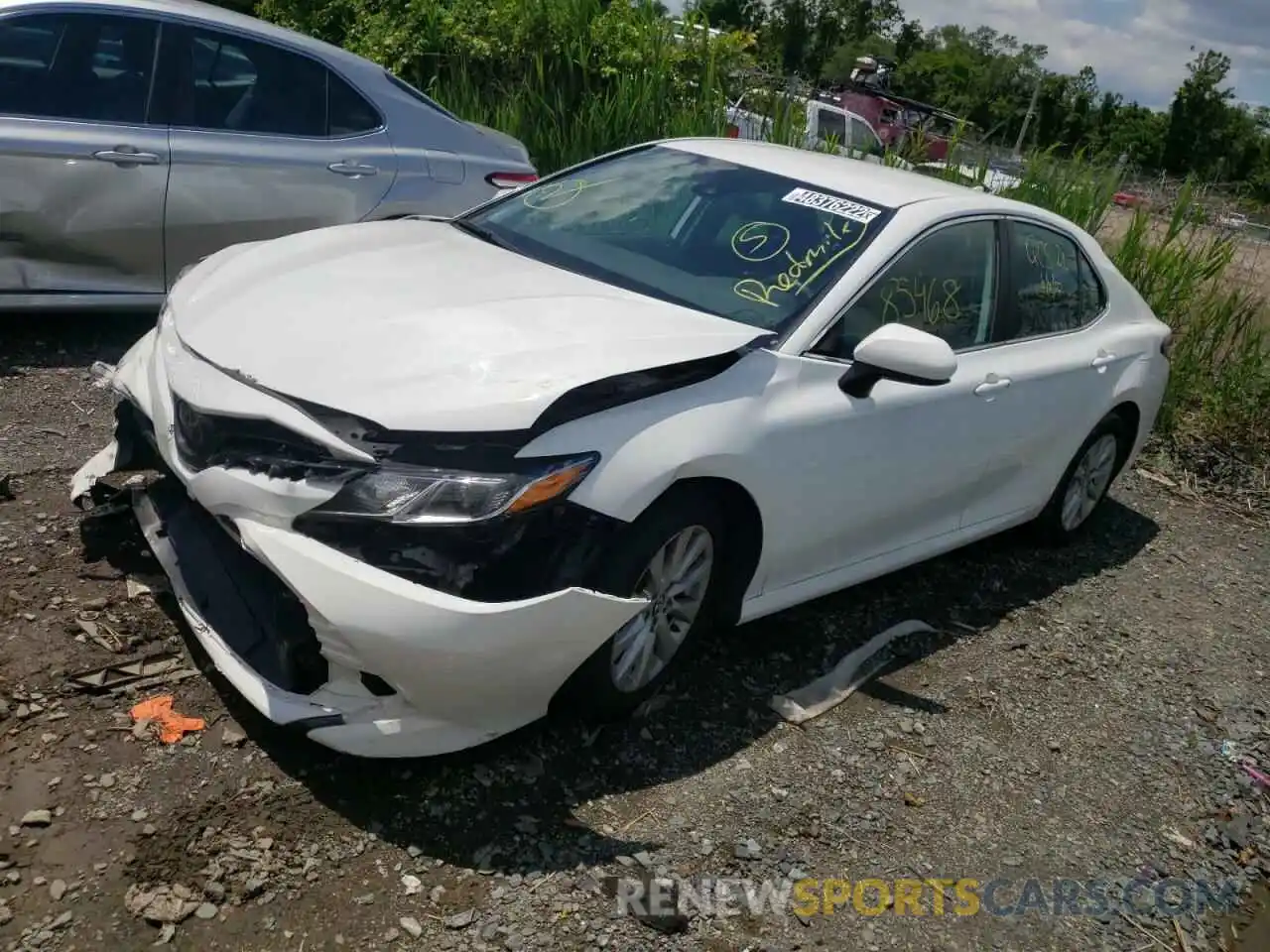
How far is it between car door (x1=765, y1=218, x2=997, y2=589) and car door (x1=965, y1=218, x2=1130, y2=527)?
0.12m

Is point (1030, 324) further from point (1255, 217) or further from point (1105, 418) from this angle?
point (1255, 217)

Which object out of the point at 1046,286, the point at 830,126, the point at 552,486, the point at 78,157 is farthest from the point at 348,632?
the point at 830,126

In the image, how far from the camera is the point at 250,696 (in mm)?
2895

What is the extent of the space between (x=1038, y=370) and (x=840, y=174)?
3.60 ft

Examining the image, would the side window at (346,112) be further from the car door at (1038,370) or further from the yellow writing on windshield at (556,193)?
the car door at (1038,370)

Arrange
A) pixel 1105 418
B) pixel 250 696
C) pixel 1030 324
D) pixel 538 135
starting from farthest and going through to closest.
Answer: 1. pixel 538 135
2. pixel 1105 418
3. pixel 1030 324
4. pixel 250 696

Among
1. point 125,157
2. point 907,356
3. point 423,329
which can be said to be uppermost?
point 907,356

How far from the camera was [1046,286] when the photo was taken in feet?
16.0

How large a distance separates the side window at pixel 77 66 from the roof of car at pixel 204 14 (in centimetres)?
5

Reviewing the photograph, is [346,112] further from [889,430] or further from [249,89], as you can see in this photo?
[889,430]

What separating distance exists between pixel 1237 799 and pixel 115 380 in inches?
154

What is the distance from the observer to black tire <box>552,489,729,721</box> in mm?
3051

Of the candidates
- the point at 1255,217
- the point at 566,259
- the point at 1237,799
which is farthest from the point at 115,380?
the point at 1255,217

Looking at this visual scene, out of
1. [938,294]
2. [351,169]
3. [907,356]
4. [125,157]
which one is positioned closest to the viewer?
[907,356]
